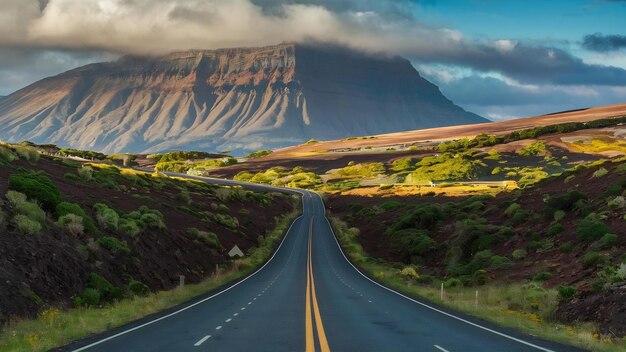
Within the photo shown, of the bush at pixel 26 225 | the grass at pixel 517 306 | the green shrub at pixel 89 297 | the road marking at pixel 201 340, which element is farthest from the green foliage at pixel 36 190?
the grass at pixel 517 306

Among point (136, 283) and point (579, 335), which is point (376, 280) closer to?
point (136, 283)

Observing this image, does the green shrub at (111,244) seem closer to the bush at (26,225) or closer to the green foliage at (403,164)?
the bush at (26,225)

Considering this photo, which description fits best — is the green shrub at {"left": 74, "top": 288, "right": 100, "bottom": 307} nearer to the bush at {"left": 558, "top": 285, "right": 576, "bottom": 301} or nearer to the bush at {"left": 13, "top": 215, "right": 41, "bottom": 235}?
the bush at {"left": 13, "top": 215, "right": 41, "bottom": 235}

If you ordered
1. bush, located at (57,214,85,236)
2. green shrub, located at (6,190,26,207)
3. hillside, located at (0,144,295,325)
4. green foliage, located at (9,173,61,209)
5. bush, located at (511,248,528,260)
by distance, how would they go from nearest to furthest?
hillside, located at (0,144,295,325) < green shrub, located at (6,190,26,207) < bush, located at (57,214,85,236) < green foliage, located at (9,173,61,209) < bush, located at (511,248,528,260)

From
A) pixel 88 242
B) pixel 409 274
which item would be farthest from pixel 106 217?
pixel 409 274

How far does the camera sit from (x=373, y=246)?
68000 mm

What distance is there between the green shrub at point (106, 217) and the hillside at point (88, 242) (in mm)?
56

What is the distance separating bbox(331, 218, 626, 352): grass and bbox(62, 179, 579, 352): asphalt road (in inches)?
37.9

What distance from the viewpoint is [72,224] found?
96.8 ft

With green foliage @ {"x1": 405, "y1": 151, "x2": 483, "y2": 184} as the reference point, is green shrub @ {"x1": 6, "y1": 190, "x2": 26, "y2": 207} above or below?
above

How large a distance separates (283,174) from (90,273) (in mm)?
158567

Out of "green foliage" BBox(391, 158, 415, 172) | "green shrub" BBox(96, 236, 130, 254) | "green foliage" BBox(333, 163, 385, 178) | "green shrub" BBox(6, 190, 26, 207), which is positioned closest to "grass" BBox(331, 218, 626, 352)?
"green shrub" BBox(96, 236, 130, 254)

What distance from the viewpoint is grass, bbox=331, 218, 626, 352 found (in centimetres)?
1708

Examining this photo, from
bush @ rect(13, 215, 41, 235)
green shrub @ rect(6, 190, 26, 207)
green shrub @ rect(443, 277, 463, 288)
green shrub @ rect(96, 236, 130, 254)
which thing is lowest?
green shrub @ rect(443, 277, 463, 288)
